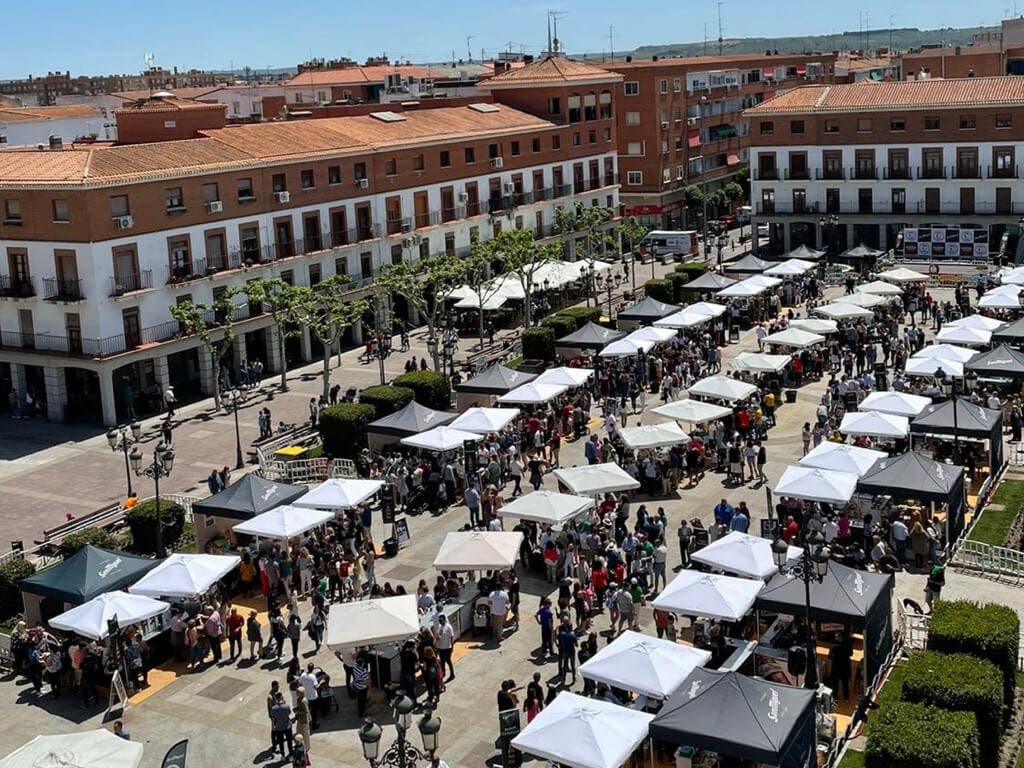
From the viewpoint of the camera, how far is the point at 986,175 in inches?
2704

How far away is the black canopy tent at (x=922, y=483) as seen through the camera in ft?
93.1

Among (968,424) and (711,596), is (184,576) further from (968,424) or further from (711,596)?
(968,424)

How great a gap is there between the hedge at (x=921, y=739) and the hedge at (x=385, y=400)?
24439 mm

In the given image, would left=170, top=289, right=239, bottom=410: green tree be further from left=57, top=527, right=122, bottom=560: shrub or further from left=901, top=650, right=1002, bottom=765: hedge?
left=901, top=650, right=1002, bottom=765: hedge

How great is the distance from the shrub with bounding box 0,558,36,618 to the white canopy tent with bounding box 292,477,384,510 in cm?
645

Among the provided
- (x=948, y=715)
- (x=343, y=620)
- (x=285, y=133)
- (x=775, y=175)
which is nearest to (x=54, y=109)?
(x=285, y=133)

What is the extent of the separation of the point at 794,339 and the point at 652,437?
1219 centimetres

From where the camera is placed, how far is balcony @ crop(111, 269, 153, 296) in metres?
47.3

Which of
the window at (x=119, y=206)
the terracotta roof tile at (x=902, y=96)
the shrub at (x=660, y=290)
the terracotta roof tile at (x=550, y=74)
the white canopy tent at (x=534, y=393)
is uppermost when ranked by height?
the terracotta roof tile at (x=550, y=74)

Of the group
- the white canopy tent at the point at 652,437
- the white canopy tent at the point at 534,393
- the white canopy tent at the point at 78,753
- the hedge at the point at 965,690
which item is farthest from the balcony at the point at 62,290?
the hedge at the point at 965,690

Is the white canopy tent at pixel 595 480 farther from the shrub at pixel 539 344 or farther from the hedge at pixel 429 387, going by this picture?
the shrub at pixel 539 344

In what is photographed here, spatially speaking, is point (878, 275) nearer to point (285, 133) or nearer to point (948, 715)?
point (285, 133)

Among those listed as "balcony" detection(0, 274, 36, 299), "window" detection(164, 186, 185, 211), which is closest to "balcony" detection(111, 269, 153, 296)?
"window" detection(164, 186, 185, 211)

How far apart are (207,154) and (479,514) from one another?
2718cm
